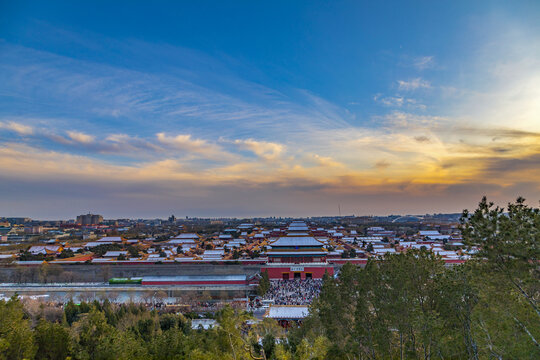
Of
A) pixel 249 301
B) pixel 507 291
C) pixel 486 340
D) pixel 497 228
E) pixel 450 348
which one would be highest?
pixel 497 228

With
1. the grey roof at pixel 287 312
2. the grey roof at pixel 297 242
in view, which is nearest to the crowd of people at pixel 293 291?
the grey roof at pixel 287 312

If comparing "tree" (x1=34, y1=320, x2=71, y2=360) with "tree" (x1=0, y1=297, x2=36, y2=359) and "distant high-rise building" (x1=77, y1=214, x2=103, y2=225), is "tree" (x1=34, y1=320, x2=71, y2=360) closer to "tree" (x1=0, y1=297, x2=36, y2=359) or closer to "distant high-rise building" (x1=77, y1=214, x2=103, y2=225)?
"tree" (x1=0, y1=297, x2=36, y2=359)

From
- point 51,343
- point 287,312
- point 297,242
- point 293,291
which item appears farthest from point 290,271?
point 51,343

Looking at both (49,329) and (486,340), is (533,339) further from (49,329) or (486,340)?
(49,329)

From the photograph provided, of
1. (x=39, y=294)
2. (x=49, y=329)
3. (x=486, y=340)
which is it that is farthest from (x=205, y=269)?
(x=486, y=340)

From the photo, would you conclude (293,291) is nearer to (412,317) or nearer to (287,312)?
(287,312)

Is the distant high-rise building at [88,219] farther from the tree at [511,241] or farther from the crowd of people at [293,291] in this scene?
the tree at [511,241]

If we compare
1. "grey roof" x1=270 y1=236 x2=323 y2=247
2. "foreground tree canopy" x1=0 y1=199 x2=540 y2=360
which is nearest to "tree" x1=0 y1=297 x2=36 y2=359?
"foreground tree canopy" x1=0 y1=199 x2=540 y2=360
